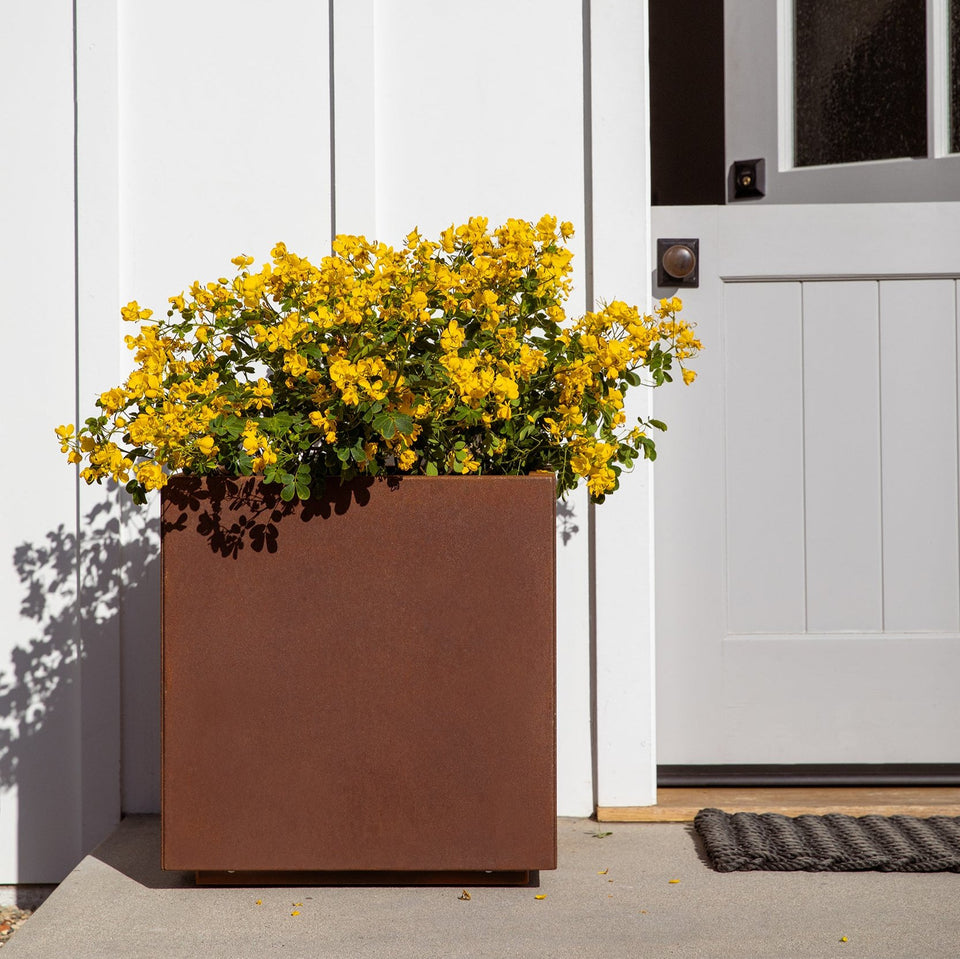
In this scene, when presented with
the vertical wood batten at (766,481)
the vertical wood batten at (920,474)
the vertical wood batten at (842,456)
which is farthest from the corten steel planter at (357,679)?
the vertical wood batten at (920,474)

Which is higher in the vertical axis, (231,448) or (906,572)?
(231,448)

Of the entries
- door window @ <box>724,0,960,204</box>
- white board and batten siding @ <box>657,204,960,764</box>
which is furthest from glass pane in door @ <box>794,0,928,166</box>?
white board and batten siding @ <box>657,204,960,764</box>

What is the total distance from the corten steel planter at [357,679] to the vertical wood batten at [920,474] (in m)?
0.99

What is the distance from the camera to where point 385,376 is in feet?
4.54

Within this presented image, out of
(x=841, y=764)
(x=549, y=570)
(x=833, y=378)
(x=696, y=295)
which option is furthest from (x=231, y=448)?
(x=841, y=764)

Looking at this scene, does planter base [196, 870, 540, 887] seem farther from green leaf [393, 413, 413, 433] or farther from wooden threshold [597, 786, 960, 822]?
green leaf [393, 413, 413, 433]

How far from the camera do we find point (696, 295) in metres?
2.06

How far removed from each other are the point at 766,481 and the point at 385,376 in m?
1.03

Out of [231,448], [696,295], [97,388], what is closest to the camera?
[231,448]

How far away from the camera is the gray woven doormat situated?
62.5 inches

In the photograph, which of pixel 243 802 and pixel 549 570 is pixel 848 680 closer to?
pixel 549 570

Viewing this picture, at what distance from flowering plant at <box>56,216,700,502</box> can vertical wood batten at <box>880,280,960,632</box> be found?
0.71 meters

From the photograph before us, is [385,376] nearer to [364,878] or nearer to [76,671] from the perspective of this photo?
[364,878]

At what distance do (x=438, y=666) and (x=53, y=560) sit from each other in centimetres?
91
